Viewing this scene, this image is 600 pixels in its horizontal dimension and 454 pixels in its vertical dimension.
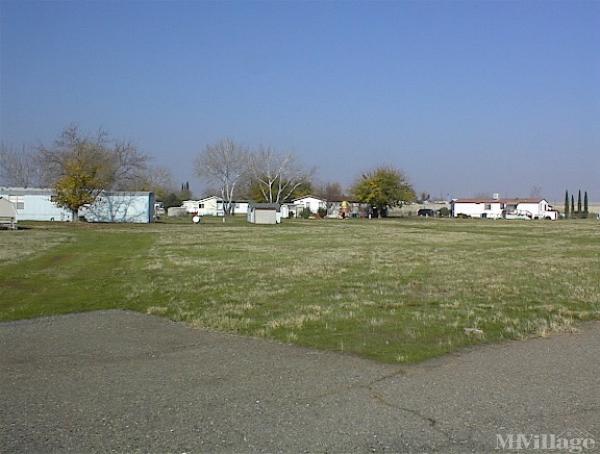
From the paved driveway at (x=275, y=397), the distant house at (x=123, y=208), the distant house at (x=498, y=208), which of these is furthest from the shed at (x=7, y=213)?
the distant house at (x=498, y=208)

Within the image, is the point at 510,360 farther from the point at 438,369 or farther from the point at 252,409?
the point at 252,409

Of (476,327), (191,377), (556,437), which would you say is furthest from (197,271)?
(556,437)

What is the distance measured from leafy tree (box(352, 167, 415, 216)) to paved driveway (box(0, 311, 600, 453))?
316 feet

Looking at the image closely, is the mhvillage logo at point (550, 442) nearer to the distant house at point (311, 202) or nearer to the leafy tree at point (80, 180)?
the leafy tree at point (80, 180)

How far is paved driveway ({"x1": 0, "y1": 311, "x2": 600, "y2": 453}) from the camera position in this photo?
196 inches

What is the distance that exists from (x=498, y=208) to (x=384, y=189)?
113ft

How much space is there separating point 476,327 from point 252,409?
5265 mm

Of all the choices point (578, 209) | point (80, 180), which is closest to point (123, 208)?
point (80, 180)

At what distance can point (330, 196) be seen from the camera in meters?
147

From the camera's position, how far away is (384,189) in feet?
343

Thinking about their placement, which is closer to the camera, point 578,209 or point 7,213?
point 7,213

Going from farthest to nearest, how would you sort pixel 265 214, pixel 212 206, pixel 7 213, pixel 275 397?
pixel 212 206, pixel 265 214, pixel 7 213, pixel 275 397

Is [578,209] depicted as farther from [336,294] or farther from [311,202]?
[336,294]

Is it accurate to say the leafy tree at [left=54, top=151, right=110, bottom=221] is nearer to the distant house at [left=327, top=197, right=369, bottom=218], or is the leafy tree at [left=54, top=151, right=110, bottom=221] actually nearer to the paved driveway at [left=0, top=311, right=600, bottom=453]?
the distant house at [left=327, top=197, right=369, bottom=218]
